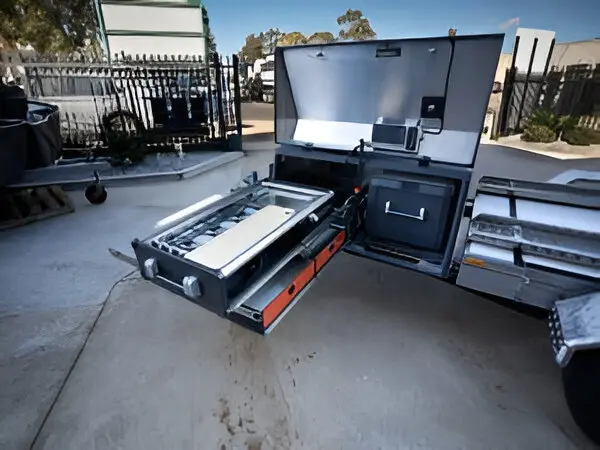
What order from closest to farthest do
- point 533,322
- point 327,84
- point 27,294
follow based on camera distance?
1. point 533,322
2. point 27,294
3. point 327,84

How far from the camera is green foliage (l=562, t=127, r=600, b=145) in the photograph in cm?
861

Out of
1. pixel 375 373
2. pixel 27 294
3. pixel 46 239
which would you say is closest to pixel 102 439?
pixel 375 373

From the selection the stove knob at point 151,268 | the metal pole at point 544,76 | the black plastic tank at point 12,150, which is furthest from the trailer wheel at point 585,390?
the metal pole at point 544,76

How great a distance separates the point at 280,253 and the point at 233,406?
939 millimetres

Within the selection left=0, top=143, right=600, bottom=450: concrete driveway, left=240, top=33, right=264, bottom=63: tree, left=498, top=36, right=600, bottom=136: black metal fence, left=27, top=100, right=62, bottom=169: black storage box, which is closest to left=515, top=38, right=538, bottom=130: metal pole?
left=498, top=36, right=600, bottom=136: black metal fence

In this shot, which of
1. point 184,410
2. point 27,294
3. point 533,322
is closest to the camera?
point 184,410

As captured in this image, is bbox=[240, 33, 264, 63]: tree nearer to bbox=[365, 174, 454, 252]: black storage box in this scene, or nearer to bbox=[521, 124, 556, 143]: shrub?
bbox=[521, 124, 556, 143]: shrub

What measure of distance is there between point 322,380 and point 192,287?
96 centimetres

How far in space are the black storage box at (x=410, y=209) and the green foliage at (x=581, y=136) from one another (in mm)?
8795

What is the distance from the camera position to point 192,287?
72.2 inches

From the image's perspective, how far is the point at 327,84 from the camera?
10.2ft

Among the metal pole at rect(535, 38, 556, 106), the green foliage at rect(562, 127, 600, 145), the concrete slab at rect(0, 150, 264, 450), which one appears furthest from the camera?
the metal pole at rect(535, 38, 556, 106)

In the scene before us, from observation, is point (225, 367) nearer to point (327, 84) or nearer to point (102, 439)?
point (102, 439)

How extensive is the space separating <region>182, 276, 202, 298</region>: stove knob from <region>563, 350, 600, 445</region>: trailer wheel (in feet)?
6.38
